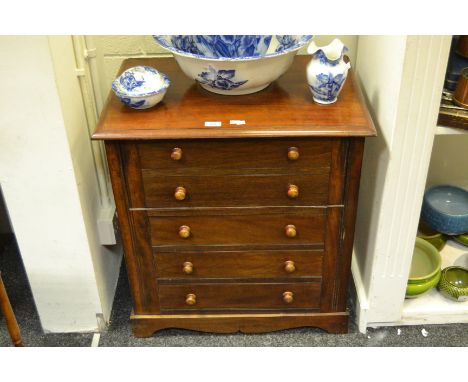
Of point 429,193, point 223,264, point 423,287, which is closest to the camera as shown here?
point 223,264

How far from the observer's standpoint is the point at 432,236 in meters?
1.81

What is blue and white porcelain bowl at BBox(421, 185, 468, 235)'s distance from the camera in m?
1.75

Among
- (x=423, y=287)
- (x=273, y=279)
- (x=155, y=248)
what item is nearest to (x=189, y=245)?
(x=155, y=248)

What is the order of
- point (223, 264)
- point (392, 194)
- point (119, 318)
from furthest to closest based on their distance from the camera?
point (119, 318)
point (223, 264)
point (392, 194)

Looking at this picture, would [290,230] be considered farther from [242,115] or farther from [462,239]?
[462,239]

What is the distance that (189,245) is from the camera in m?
1.45

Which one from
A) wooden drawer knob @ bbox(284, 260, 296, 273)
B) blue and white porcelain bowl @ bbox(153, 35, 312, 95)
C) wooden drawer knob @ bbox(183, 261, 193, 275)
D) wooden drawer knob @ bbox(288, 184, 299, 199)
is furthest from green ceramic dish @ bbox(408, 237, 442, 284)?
blue and white porcelain bowl @ bbox(153, 35, 312, 95)

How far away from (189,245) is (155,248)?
0.09 metres

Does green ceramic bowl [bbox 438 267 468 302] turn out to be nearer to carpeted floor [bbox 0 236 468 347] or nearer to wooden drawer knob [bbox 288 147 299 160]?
carpeted floor [bbox 0 236 468 347]

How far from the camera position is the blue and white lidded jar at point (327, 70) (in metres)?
1.25

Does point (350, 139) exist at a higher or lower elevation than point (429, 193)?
higher

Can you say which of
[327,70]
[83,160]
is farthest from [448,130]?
[83,160]

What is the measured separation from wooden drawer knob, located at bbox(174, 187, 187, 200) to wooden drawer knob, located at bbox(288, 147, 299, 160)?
27 centimetres
